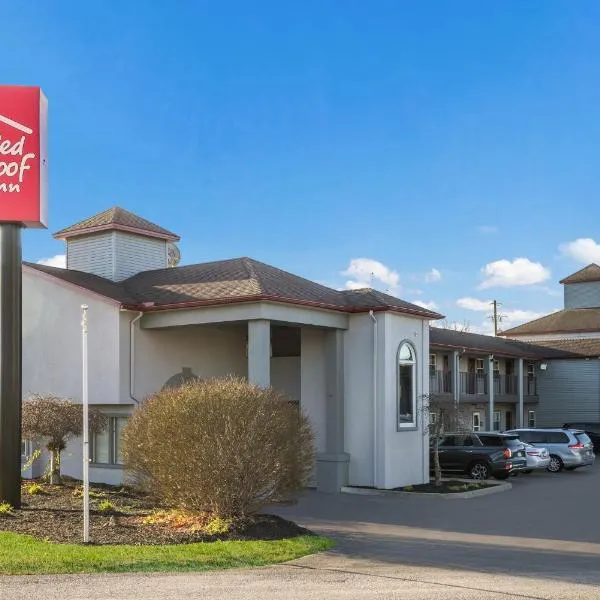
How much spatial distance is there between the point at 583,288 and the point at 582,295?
1.41 ft

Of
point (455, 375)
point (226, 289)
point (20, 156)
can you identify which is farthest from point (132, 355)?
point (455, 375)

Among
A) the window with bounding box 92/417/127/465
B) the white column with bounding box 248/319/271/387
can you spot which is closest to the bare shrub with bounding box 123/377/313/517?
the white column with bounding box 248/319/271/387

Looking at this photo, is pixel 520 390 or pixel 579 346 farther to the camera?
pixel 579 346

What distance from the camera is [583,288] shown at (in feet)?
169

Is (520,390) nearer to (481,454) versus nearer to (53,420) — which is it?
(481,454)

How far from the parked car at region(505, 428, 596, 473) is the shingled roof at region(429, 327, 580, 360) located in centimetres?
612

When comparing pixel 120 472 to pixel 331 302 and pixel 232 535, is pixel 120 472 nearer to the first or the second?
pixel 331 302

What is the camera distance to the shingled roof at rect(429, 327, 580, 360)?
36531mm

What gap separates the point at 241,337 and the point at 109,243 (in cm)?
482

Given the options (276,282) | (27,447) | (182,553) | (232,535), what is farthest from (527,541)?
(27,447)

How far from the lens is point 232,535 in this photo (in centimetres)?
1282

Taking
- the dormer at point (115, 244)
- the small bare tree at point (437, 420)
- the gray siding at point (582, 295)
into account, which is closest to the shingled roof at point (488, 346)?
the gray siding at point (582, 295)

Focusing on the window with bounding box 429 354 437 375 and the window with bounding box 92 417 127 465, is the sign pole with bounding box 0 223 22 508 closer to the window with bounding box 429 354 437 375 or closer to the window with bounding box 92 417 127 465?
the window with bounding box 92 417 127 465

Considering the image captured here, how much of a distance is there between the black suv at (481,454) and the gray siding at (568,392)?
18.7 meters
